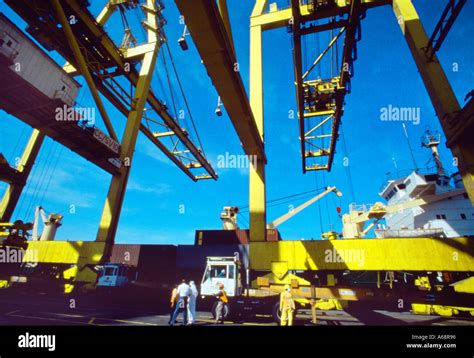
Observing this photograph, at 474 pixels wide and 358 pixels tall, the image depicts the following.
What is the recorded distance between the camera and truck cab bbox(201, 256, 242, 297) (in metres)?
10.4

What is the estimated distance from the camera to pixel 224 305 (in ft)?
30.8

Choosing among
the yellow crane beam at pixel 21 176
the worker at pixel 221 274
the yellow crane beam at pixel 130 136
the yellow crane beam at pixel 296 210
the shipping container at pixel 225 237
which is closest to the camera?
the worker at pixel 221 274

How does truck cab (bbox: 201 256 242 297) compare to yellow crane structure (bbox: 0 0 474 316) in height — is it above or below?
below

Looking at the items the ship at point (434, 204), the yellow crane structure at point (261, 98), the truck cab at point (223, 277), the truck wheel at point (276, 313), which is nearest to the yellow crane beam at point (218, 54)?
the yellow crane structure at point (261, 98)

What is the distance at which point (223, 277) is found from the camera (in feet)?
35.2

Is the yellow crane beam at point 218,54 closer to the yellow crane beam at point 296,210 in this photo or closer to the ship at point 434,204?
the ship at point 434,204

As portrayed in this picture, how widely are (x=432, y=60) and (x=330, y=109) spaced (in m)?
5.74

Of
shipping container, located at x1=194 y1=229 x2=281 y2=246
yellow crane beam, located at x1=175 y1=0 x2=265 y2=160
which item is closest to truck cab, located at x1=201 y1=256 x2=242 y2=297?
yellow crane beam, located at x1=175 y1=0 x2=265 y2=160

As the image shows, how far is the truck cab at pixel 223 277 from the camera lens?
410 inches

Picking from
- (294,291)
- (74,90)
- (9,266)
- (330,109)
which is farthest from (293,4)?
(9,266)

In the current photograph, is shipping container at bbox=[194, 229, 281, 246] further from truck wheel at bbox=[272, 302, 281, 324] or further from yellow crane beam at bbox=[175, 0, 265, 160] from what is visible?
yellow crane beam at bbox=[175, 0, 265, 160]
